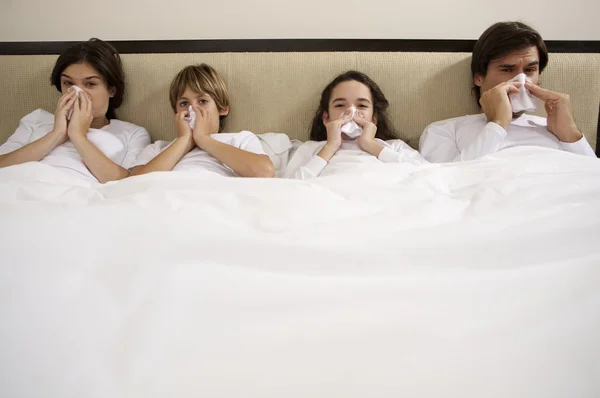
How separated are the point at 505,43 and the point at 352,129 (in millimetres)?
697

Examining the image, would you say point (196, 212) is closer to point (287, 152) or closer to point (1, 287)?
point (1, 287)

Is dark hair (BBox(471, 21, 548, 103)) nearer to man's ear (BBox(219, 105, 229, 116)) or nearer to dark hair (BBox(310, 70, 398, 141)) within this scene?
dark hair (BBox(310, 70, 398, 141))

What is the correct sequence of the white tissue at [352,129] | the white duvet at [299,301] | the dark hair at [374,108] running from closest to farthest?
the white duvet at [299,301] → the white tissue at [352,129] → the dark hair at [374,108]

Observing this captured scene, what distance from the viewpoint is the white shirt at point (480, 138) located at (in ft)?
4.89

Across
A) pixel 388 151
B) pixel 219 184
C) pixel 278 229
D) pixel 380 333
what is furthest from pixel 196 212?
pixel 388 151

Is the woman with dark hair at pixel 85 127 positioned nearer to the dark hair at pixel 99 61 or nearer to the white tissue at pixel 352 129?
the dark hair at pixel 99 61

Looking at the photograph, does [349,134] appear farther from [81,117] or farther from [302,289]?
[302,289]

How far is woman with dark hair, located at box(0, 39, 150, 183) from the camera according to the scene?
148 cm

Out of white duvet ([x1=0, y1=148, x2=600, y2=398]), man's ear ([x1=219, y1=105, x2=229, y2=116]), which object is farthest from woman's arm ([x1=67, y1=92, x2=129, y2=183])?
white duvet ([x1=0, y1=148, x2=600, y2=398])

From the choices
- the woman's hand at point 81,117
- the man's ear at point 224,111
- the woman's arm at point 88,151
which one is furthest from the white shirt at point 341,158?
the woman's hand at point 81,117

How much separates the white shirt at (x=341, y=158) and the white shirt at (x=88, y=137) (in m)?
0.65

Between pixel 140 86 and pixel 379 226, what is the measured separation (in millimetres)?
1471

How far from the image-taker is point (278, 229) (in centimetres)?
73

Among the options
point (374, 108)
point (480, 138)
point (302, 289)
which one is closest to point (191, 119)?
point (374, 108)
